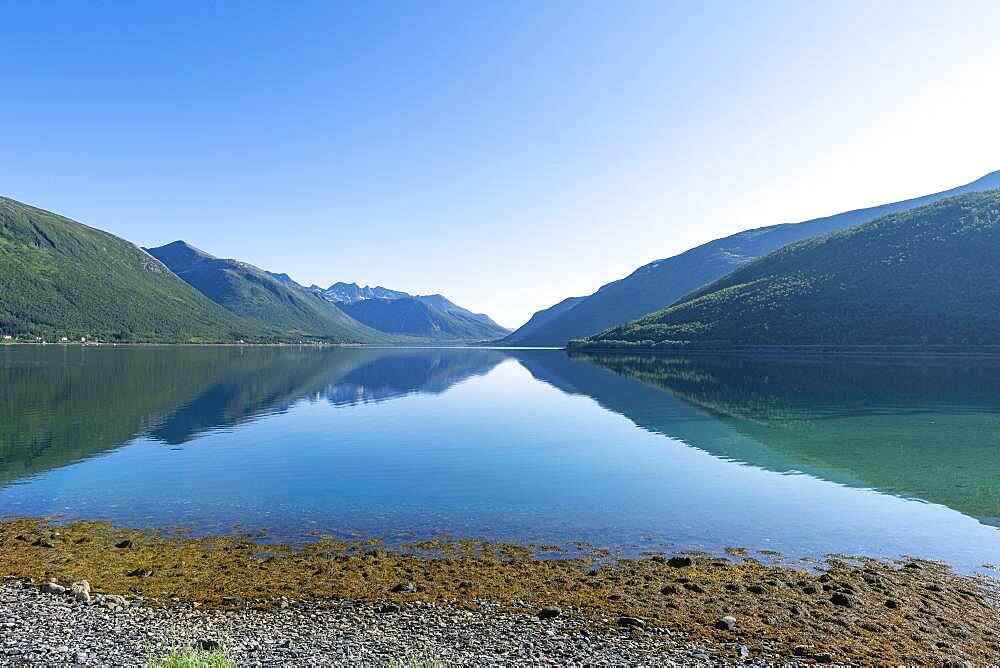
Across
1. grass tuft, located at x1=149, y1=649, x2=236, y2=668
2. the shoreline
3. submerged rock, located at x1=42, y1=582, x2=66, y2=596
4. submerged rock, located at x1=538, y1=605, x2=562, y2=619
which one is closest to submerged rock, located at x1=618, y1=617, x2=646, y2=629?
the shoreline

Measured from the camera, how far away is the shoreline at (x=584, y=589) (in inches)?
651

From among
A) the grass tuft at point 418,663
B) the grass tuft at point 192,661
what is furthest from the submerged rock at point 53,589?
the grass tuft at point 418,663

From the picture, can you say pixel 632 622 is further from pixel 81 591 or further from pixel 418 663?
pixel 81 591

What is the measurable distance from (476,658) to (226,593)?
1008 centimetres

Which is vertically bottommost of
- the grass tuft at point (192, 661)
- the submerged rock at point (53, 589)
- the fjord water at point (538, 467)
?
the fjord water at point (538, 467)

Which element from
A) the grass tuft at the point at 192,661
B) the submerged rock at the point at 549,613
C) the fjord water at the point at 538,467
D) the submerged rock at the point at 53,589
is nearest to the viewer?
the grass tuft at the point at 192,661

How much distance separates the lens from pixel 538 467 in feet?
138

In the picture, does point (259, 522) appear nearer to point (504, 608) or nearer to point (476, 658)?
point (504, 608)

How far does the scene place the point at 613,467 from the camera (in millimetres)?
41906

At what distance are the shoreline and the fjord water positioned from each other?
2.59 metres

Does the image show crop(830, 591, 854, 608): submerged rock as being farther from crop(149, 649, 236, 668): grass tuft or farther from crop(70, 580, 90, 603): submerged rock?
crop(70, 580, 90, 603): submerged rock

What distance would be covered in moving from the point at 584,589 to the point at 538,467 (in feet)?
72.8

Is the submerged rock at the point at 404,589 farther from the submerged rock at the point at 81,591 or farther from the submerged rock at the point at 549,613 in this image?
the submerged rock at the point at 81,591

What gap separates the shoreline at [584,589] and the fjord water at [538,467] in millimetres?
2595
